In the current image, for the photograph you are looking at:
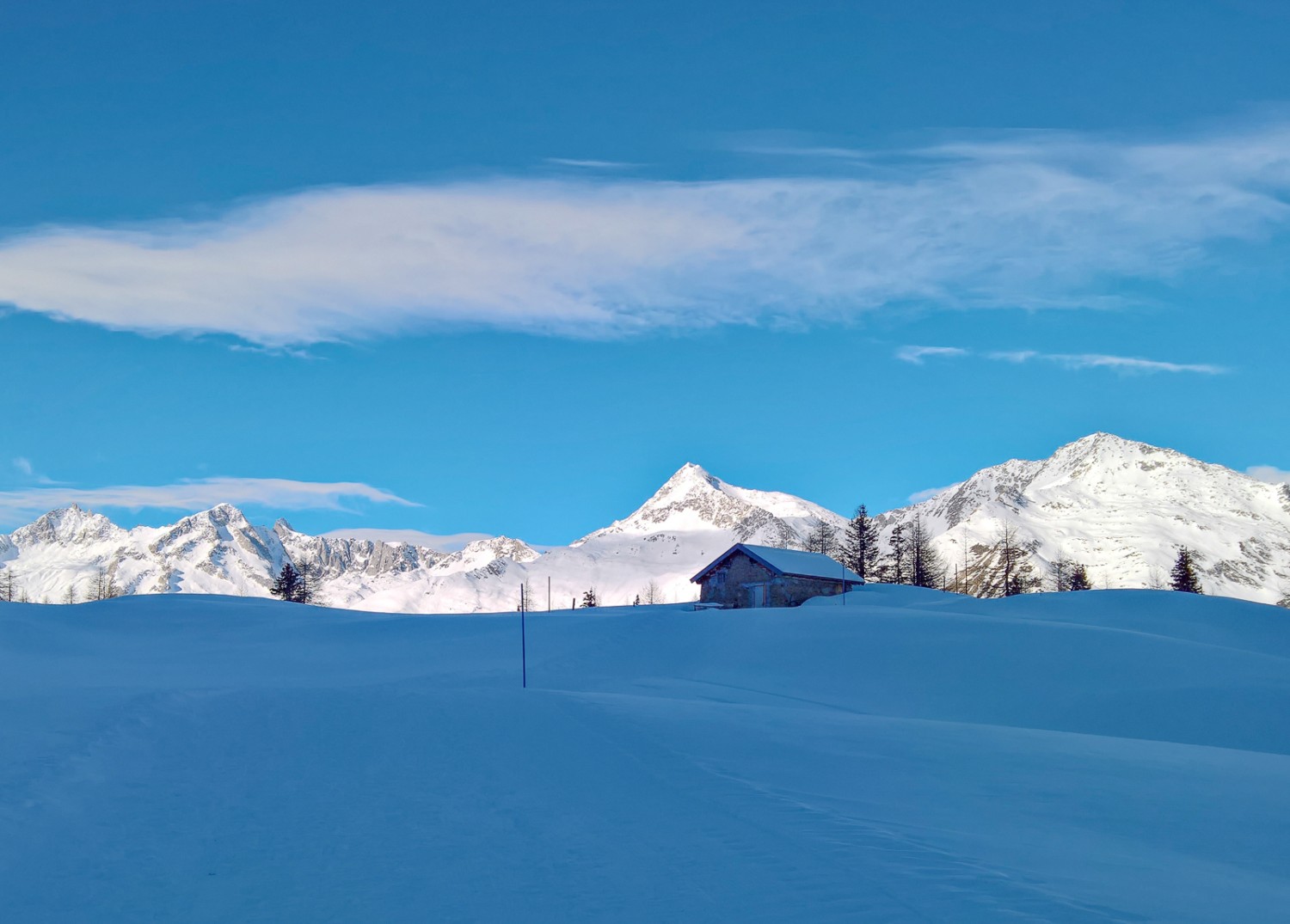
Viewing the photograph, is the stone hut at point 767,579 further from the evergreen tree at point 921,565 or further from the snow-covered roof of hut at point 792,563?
the evergreen tree at point 921,565

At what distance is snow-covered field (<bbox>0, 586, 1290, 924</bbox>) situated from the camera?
29.1 feet

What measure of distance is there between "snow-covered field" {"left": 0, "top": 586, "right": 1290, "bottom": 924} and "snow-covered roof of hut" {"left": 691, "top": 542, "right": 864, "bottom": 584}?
88.5ft

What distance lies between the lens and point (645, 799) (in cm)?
1210

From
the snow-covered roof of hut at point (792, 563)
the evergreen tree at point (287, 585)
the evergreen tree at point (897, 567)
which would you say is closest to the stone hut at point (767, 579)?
the snow-covered roof of hut at point (792, 563)

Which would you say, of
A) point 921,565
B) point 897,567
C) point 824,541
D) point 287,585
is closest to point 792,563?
point 897,567

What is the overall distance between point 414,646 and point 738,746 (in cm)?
2446

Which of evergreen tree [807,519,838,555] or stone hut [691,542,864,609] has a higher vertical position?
evergreen tree [807,519,838,555]

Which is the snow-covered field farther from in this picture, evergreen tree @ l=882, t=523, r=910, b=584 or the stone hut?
evergreen tree @ l=882, t=523, r=910, b=584

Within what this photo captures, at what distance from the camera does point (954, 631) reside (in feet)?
112

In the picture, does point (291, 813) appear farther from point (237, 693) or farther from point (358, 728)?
point (237, 693)

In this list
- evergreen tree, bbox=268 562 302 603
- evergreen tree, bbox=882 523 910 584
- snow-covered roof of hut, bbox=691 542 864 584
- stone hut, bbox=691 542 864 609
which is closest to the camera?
stone hut, bbox=691 542 864 609

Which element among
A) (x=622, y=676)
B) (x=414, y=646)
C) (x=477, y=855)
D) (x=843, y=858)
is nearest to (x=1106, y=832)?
(x=843, y=858)

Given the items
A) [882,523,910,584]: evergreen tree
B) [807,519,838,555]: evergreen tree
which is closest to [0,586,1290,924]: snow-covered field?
[882,523,910,584]: evergreen tree

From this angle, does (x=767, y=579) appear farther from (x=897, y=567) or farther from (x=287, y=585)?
A: (x=287, y=585)
